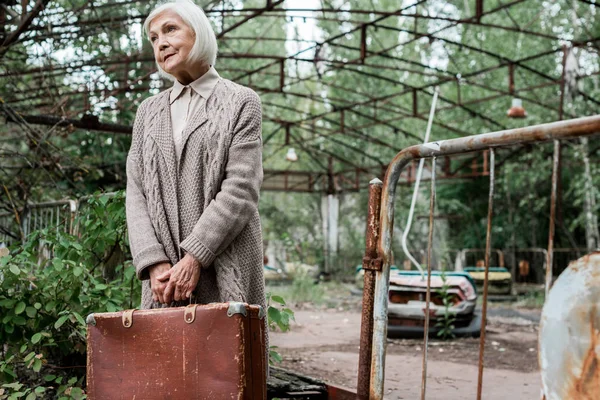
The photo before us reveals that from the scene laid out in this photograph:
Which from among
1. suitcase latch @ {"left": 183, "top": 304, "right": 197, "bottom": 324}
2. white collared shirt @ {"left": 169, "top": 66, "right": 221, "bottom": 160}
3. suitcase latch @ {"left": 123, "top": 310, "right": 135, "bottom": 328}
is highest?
white collared shirt @ {"left": 169, "top": 66, "right": 221, "bottom": 160}

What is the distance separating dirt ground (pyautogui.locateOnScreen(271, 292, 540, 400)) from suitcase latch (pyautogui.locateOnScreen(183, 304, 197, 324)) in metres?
2.86

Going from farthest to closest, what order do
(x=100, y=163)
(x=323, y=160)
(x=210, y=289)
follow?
(x=323, y=160), (x=100, y=163), (x=210, y=289)

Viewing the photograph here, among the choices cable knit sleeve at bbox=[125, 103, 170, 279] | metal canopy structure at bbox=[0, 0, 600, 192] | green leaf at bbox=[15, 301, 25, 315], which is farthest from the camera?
metal canopy structure at bbox=[0, 0, 600, 192]

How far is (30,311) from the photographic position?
Result: 3273mm

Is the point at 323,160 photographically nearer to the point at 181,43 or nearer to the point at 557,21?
the point at 557,21

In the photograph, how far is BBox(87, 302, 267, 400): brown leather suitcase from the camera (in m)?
1.88

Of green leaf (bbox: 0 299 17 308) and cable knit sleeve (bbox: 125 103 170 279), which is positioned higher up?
cable knit sleeve (bbox: 125 103 170 279)

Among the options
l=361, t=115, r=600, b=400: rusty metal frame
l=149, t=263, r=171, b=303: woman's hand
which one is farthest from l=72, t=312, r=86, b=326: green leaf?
l=361, t=115, r=600, b=400: rusty metal frame

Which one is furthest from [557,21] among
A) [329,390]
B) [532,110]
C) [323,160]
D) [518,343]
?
[329,390]

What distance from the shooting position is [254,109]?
2.23 m

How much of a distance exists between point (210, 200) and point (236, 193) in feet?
0.33

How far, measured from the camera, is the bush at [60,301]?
3254 mm

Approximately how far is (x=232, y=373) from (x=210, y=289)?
0.36 m

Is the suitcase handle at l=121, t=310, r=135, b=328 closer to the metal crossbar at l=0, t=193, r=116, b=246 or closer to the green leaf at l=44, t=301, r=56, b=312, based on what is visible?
the green leaf at l=44, t=301, r=56, b=312
